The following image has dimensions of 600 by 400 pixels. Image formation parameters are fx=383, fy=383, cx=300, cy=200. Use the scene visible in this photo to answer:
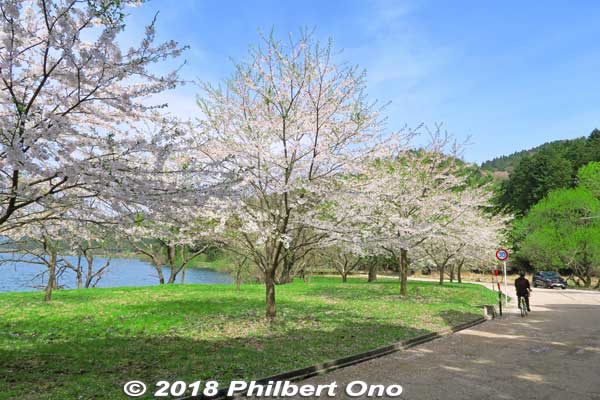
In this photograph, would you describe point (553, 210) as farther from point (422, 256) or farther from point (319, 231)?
point (319, 231)

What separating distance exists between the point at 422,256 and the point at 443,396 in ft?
84.0

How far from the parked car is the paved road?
85.2 feet

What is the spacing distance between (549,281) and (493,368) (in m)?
32.5

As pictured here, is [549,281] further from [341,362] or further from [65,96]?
[65,96]

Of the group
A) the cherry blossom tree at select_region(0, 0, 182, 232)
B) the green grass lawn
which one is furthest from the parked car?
the cherry blossom tree at select_region(0, 0, 182, 232)

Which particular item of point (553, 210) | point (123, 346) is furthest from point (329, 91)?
point (553, 210)

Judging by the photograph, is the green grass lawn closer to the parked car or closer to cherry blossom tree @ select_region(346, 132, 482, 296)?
cherry blossom tree @ select_region(346, 132, 482, 296)

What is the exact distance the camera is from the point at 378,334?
383 inches

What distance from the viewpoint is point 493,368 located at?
711 centimetres

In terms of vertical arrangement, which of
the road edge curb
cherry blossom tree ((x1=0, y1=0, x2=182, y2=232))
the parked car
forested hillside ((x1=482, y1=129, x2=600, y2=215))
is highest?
forested hillside ((x1=482, y1=129, x2=600, y2=215))

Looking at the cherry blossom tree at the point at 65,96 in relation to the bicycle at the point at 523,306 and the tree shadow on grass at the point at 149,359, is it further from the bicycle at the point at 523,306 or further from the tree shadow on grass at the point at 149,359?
the bicycle at the point at 523,306

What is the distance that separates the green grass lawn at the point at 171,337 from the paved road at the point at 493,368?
0.89 metres

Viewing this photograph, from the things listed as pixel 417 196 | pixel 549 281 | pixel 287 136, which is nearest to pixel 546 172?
pixel 549 281

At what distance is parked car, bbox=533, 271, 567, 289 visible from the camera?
33000mm
